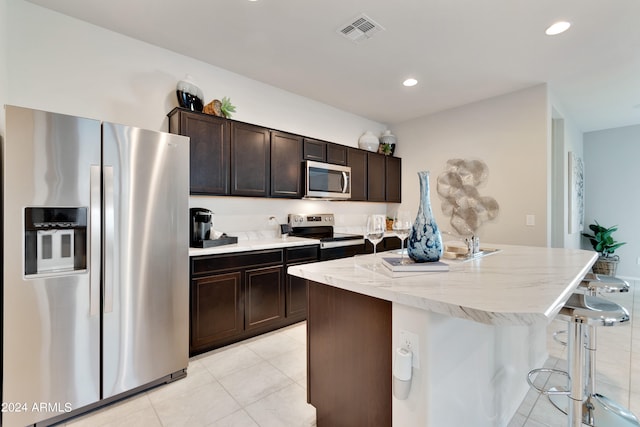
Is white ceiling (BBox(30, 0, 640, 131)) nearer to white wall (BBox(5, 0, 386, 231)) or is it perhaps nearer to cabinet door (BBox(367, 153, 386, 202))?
white wall (BBox(5, 0, 386, 231))

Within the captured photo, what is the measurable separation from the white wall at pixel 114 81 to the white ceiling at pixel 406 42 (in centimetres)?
12

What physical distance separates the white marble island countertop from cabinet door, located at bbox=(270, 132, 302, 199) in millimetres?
1712

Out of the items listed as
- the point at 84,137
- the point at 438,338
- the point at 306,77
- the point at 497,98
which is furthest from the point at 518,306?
the point at 497,98

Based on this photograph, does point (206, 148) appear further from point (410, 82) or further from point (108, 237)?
point (410, 82)

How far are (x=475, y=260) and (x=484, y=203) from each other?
2435mm

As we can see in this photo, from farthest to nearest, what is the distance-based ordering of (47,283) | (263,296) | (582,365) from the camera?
(263,296), (47,283), (582,365)

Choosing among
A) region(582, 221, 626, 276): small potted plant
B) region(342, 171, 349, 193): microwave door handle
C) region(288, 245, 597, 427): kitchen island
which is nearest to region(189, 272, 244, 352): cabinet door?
region(288, 245, 597, 427): kitchen island

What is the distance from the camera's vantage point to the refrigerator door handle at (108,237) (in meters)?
1.71

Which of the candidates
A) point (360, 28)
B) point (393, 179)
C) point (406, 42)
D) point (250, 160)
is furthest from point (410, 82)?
point (250, 160)

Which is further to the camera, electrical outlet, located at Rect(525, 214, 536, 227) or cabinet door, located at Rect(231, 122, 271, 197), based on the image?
electrical outlet, located at Rect(525, 214, 536, 227)

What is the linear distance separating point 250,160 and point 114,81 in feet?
4.26

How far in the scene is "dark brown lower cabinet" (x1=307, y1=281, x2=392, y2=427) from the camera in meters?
1.15

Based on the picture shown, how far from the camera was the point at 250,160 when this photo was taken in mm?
2871

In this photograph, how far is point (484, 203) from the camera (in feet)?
12.2
